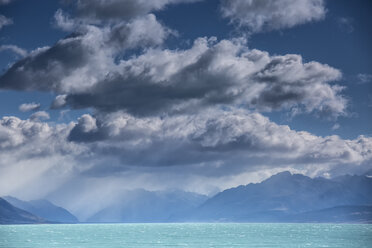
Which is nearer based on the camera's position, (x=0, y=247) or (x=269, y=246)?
(x=0, y=247)

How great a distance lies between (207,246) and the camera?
6009 inches

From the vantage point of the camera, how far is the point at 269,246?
154500 mm

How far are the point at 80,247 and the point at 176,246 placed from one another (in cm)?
3326

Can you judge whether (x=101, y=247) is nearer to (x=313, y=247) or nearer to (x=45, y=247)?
(x=45, y=247)

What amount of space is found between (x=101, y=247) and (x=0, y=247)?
32932 mm

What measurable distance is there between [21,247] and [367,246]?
386 ft

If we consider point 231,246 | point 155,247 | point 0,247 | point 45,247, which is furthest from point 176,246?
point 0,247

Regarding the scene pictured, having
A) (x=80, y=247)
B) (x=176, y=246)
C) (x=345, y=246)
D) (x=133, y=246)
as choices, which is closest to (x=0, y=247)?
(x=80, y=247)

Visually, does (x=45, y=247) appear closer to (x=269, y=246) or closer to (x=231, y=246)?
(x=231, y=246)

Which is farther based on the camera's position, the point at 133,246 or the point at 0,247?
the point at 133,246

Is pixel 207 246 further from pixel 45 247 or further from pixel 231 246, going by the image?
pixel 45 247

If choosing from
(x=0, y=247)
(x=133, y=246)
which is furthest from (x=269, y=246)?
(x=0, y=247)

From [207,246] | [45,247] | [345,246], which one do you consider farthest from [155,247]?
[345,246]

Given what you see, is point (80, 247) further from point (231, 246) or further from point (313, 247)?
point (313, 247)
